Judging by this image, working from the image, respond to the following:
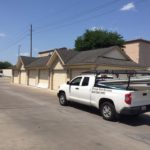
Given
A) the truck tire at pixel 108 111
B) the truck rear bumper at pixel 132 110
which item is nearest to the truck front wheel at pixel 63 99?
the truck tire at pixel 108 111

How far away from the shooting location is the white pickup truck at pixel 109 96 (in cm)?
966

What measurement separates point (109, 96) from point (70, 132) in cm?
286

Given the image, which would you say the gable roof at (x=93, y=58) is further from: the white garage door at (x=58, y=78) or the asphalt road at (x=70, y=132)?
the asphalt road at (x=70, y=132)

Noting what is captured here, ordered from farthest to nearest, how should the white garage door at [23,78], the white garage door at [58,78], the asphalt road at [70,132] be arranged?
1. the white garage door at [23,78]
2. the white garage door at [58,78]
3. the asphalt road at [70,132]

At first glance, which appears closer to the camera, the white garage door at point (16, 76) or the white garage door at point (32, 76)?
the white garage door at point (32, 76)

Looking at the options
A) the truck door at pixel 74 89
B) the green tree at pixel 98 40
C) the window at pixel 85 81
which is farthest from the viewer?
the green tree at pixel 98 40

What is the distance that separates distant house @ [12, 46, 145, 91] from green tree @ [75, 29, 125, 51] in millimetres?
14035

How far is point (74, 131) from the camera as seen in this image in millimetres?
8266

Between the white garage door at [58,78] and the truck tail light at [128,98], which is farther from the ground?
→ the white garage door at [58,78]

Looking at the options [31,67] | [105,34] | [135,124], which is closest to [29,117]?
[135,124]

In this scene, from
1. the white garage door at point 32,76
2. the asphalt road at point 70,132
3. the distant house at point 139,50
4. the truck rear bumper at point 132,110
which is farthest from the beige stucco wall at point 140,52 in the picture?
the truck rear bumper at point 132,110

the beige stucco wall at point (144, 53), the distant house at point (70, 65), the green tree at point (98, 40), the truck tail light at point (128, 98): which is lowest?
the truck tail light at point (128, 98)

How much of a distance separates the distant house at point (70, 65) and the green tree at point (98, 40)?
46.0 feet

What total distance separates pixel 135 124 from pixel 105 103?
1.52 metres
